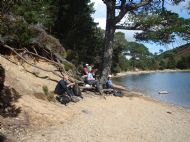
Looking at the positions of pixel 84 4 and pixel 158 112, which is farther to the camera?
pixel 84 4

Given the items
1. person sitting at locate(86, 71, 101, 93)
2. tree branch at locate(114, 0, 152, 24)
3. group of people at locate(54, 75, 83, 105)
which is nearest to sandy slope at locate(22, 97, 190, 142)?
group of people at locate(54, 75, 83, 105)

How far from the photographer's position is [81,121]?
14023 millimetres

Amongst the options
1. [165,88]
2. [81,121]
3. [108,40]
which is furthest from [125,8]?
[165,88]

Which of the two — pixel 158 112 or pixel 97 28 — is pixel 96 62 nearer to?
pixel 97 28

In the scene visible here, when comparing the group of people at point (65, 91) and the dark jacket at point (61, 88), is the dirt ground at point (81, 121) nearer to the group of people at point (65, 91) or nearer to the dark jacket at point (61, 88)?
the group of people at point (65, 91)

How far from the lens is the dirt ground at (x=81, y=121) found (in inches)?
470

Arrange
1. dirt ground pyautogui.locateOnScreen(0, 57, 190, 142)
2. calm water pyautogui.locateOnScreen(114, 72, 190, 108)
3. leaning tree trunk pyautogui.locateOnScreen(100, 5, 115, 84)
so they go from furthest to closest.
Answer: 1. calm water pyautogui.locateOnScreen(114, 72, 190, 108)
2. leaning tree trunk pyautogui.locateOnScreen(100, 5, 115, 84)
3. dirt ground pyautogui.locateOnScreen(0, 57, 190, 142)

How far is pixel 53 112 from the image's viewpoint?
555 inches

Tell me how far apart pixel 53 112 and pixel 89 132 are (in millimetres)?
1903

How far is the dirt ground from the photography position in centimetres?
1195

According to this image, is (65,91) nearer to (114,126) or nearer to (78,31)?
(114,126)

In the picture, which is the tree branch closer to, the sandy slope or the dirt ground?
the sandy slope

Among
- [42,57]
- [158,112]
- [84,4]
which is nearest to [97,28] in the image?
[84,4]

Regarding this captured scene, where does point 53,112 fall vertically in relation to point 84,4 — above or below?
below
